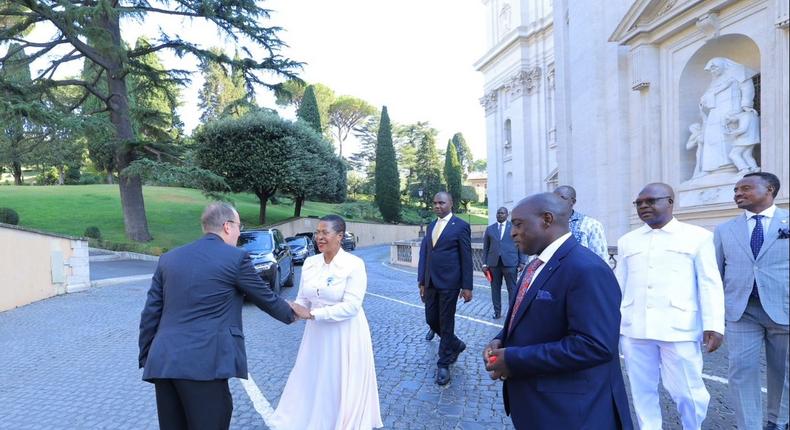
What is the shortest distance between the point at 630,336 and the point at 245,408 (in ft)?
11.4

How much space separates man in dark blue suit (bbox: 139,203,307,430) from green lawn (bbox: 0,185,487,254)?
70.5 ft

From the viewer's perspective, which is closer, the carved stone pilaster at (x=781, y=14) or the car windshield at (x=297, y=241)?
the carved stone pilaster at (x=781, y=14)

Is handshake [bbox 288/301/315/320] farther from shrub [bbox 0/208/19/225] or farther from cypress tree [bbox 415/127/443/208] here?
cypress tree [bbox 415/127/443/208]

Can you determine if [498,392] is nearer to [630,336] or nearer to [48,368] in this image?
[630,336]

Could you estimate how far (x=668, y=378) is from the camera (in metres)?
3.64

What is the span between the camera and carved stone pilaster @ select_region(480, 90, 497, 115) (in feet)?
126

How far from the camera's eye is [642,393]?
12.3ft

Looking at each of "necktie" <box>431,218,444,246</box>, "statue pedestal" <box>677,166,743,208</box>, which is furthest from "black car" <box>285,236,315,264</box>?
"necktie" <box>431,218,444,246</box>

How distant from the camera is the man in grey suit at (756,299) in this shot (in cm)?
357

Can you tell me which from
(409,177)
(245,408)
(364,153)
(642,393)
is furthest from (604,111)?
(364,153)

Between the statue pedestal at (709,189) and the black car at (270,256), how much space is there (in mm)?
9676

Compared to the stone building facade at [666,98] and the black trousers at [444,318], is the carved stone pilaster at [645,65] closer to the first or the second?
the stone building facade at [666,98]

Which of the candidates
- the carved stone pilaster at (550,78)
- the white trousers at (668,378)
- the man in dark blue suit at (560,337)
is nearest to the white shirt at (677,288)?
the white trousers at (668,378)

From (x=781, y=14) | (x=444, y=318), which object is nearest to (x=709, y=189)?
(x=781, y=14)
